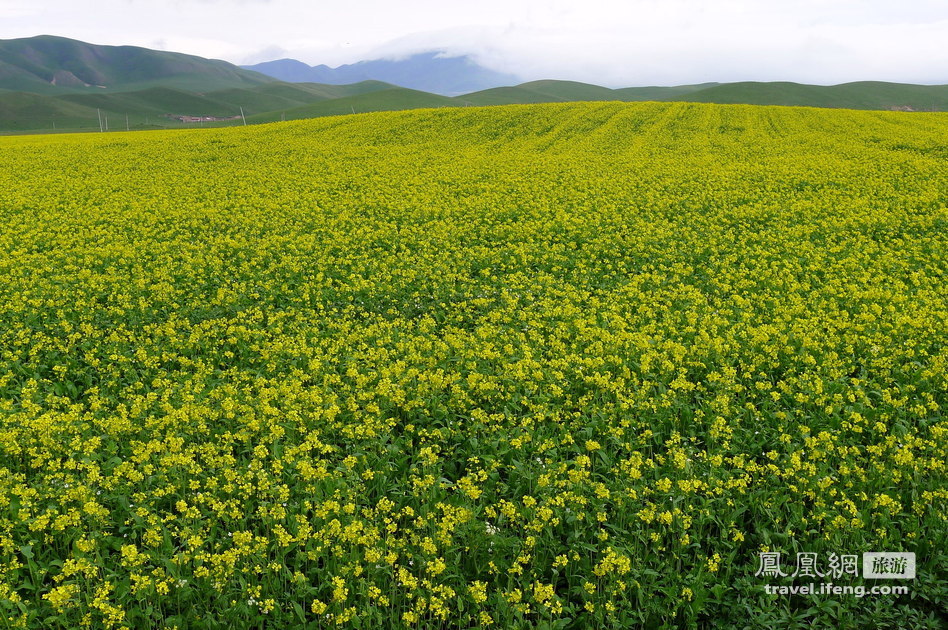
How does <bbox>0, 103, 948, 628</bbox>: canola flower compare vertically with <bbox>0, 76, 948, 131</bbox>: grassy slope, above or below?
below

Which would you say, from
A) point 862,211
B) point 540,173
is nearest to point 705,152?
point 540,173

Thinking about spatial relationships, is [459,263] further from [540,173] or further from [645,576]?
[540,173]

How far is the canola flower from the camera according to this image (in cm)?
500

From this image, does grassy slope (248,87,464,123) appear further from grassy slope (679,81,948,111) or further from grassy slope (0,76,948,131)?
grassy slope (679,81,948,111)

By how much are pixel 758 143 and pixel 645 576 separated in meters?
35.6

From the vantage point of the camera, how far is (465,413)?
766 centimetres

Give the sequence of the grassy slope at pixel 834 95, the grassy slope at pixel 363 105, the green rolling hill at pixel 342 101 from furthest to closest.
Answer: the grassy slope at pixel 834 95, the green rolling hill at pixel 342 101, the grassy slope at pixel 363 105

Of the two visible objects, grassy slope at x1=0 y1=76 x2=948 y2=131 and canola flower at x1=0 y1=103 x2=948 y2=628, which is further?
grassy slope at x1=0 y1=76 x2=948 y2=131

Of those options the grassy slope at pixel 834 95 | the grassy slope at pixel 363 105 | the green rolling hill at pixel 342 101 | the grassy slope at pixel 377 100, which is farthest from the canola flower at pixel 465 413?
the grassy slope at pixel 834 95

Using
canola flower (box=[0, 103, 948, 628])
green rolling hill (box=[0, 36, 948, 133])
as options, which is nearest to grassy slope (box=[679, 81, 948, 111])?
green rolling hill (box=[0, 36, 948, 133])

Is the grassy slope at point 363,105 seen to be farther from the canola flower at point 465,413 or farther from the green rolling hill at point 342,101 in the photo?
the canola flower at point 465,413

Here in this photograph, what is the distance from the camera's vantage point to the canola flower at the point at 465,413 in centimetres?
500

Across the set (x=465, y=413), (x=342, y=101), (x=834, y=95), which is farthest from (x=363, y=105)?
(x=465, y=413)

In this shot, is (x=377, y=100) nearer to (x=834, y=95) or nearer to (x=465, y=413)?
(x=834, y=95)
